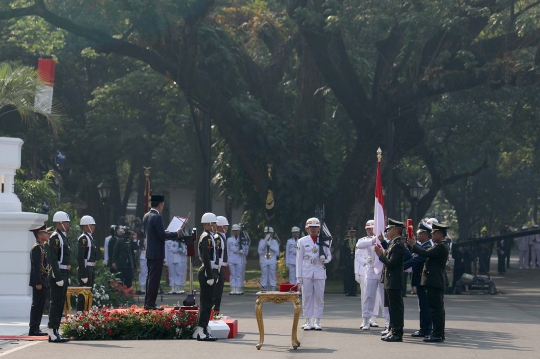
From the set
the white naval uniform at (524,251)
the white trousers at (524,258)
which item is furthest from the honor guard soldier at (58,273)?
the white trousers at (524,258)

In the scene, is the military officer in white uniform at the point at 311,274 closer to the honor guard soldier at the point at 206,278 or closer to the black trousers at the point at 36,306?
the honor guard soldier at the point at 206,278

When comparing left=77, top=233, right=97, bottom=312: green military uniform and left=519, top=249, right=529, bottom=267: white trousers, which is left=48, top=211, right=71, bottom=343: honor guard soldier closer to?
left=77, top=233, right=97, bottom=312: green military uniform

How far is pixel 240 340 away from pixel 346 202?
16.8 metres

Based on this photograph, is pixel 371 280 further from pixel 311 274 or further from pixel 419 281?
pixel 419 281

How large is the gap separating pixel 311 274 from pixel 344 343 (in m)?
2.47

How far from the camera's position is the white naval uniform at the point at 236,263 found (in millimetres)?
27359

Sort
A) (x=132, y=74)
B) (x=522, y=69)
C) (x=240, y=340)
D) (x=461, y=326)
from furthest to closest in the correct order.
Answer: (x=132, y=74), (x=522, y=69), (x=461, y=326), (x=240, y=340)

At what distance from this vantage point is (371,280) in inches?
672

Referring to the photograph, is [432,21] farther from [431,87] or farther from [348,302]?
[348,302]

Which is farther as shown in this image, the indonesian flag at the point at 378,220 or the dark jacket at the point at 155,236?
the indonesian flag at the point at 378,220

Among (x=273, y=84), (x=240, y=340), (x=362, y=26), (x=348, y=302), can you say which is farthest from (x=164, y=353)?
(x=273, y=84)

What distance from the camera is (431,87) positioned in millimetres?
28672

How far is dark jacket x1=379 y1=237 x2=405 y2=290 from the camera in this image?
14.7m

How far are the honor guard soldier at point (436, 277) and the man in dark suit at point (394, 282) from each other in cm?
32
